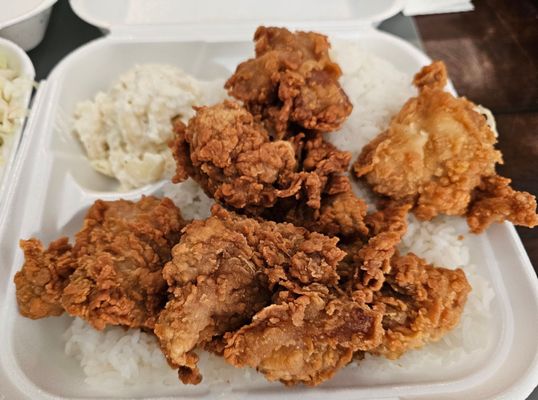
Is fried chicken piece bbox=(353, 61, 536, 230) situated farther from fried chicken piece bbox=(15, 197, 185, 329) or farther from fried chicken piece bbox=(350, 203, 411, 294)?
fried chicken piece bbox=(15, 197, 185, 329)

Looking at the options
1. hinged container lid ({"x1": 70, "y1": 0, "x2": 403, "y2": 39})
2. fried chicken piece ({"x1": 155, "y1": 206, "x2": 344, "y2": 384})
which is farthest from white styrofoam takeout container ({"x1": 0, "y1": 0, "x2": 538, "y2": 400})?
fried chicken piece ({"x1": 155, "y1": 206, "x2": 344, "y2": 384})

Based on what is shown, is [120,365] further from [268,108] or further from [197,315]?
[268,108]

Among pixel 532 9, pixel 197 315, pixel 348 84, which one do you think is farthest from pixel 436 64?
pixel 197 315

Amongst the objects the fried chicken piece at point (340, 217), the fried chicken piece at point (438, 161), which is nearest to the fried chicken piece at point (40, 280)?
the fried chicken piece at point (340, 217)

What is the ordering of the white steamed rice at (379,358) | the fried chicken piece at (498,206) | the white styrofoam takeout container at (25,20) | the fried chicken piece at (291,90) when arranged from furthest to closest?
the white styrofoam takeout container at (25,20) < the fried chicken piece at (291,90) < the fried chicken piece at (498,206) < the white steamed rice at (379,358)

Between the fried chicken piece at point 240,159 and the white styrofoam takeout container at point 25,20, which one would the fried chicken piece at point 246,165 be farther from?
the white styrofoam takeout container at point 25,20

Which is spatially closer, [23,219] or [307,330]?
[307,330]

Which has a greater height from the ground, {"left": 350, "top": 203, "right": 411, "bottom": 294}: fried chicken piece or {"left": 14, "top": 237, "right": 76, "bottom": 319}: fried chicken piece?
{"left": 350, "top": 203, "right": 411, "bottom": 294}: fried chicken piece
